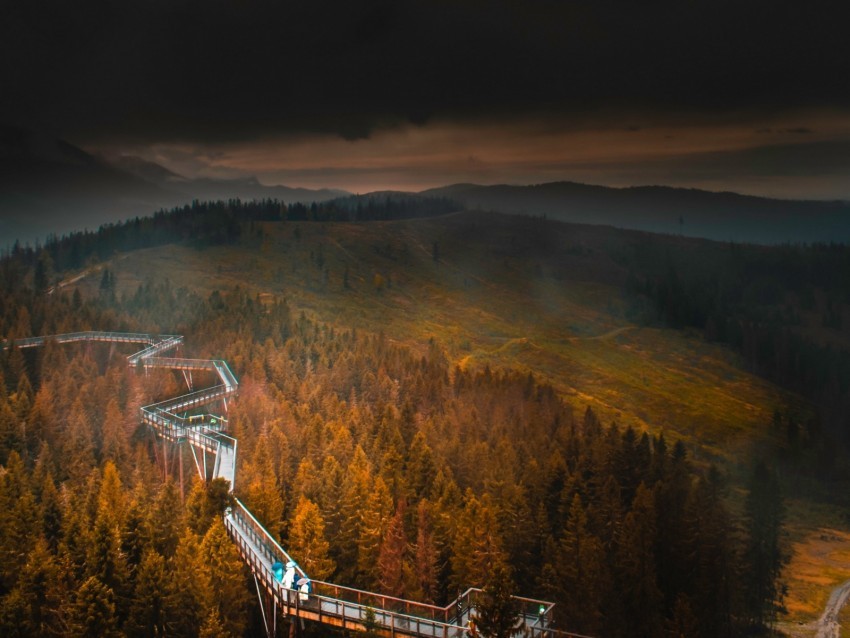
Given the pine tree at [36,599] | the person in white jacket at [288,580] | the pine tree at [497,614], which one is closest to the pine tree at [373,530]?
the person in white jacket at [288,580]

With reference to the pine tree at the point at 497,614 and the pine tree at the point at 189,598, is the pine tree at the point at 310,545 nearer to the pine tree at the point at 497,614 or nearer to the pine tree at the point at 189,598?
the pine tree at the point at 189,598

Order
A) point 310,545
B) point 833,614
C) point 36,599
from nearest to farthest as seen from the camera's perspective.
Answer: point 36,599
point 310,545
point 833,614

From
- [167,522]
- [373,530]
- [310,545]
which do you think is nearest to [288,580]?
[310,545]

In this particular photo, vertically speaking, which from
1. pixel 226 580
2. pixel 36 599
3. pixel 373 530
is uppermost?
pixel 226 580

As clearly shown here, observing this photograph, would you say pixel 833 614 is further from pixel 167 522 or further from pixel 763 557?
pixel 167 522

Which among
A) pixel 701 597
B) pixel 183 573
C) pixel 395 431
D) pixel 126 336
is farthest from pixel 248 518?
pixel 126 336

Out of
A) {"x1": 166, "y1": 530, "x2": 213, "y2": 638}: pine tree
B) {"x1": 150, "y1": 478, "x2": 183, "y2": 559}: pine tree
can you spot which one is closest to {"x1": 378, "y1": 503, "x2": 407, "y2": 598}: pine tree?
{"x1": 166, "y1": 530, "x2": 213, "y2": 638}: pine tree
